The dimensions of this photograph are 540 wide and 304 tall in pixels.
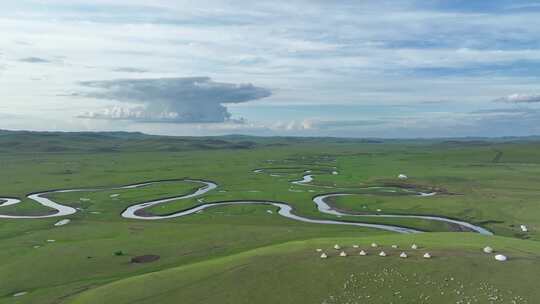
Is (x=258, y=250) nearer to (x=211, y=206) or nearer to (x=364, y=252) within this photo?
(x=364, y=252)

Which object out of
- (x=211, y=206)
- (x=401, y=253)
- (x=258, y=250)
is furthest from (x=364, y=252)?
(x=211, y=206)

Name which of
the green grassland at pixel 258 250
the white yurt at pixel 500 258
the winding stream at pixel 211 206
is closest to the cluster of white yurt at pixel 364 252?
the green grassland at pixel 258 250

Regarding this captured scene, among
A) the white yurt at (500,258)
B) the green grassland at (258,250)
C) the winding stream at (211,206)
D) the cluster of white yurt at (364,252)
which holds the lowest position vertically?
the winding stream at (211,206)

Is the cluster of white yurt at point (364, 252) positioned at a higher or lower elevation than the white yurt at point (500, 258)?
lower

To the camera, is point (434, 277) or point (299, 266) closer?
point (434, 277)

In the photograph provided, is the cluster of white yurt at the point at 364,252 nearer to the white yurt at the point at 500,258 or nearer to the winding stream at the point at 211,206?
the white yurt at the point at 500,258

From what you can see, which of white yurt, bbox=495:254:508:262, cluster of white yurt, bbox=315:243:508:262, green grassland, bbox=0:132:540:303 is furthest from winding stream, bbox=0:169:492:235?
white yurt, bbox=495:254:508:262

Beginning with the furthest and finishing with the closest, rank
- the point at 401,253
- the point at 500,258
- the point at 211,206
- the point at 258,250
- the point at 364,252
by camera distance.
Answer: the point at 211,206 < the point at 258,250 < the point at 364,252 < the point at 401,253 < the point at 500,258

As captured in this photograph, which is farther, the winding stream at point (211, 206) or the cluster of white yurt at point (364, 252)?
the winding stream at point (211, 206)

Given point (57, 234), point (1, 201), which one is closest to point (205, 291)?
point (57, 234)

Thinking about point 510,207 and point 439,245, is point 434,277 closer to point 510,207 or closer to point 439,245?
point 439,245

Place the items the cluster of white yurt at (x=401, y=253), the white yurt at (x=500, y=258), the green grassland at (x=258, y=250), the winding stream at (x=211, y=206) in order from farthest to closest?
the winding stream at (x=211, y=206) → the cluster of white yurt at (x=401, y=253) → the white yurt at (x=500, y=258) → the green grassland at (x=258, y=250)
